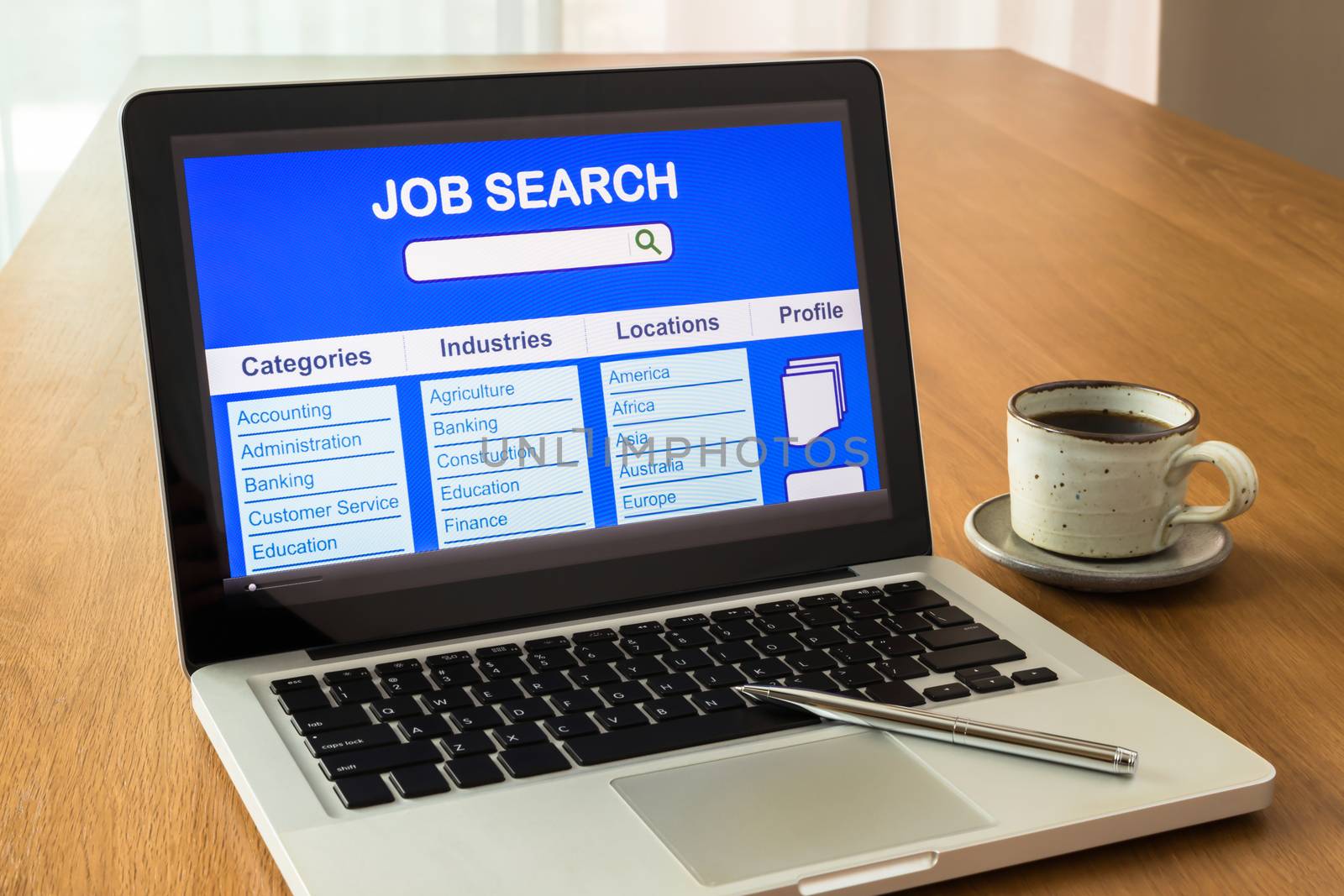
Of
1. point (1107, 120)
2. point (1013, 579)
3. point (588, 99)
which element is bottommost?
point (1013, 579)

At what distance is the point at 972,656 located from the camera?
651 millimetres

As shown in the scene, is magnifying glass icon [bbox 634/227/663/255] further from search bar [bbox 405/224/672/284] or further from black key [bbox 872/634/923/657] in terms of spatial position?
black key [bbox 872/634/923/657]

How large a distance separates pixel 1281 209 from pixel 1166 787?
3.62ft

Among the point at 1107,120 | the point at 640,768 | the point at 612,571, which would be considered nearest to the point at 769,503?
the point at 612,571

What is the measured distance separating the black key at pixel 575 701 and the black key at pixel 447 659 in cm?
5

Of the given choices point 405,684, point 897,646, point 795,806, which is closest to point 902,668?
point 897,646

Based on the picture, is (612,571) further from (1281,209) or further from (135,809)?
(1281,209)

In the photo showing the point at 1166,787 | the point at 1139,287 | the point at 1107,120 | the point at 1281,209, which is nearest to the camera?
the point at 1166,787

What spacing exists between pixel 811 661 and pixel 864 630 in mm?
45

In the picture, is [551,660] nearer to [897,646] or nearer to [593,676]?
[593,676]

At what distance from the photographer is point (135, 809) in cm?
56

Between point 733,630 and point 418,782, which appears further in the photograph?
point 733,630

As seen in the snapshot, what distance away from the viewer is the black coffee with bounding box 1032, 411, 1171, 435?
2.62ft

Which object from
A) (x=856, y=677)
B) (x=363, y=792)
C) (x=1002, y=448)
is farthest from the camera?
(x=1002, y=448)
